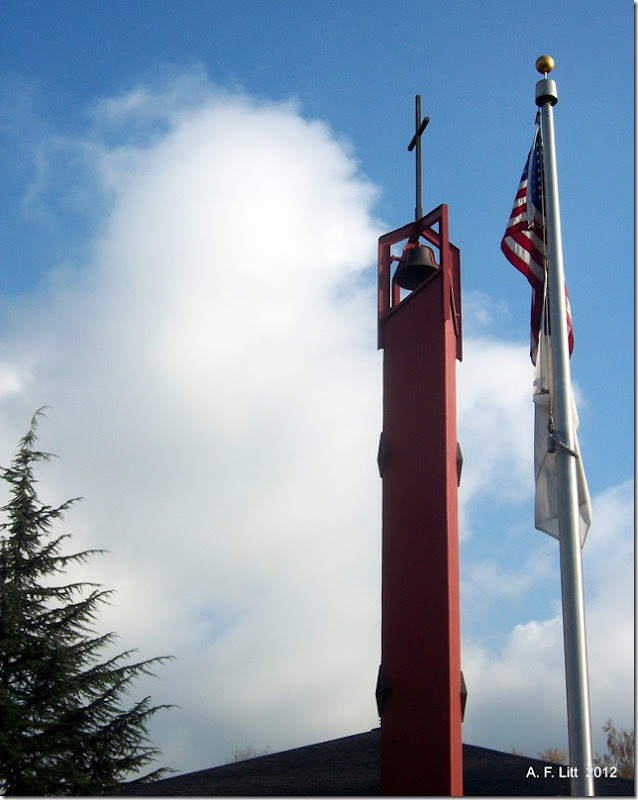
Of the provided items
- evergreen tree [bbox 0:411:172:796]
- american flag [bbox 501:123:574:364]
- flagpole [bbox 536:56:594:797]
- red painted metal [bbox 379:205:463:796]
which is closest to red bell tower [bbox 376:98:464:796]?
red painted metal [bbox 379:205:463:796]

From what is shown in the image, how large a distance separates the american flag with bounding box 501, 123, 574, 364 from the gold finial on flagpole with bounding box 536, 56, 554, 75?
0.52 metres

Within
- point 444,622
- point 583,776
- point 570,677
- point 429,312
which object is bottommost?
point 583,776

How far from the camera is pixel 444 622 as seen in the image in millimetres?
8539

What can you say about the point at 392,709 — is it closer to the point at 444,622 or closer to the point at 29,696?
the point at 444,622

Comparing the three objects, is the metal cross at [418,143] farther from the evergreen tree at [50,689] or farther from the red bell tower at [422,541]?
the evergreen tree at [50,689]

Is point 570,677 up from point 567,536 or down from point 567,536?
down

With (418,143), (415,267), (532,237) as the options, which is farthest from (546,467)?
(418,143)

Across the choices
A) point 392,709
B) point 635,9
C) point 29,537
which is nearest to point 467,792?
point 392,709

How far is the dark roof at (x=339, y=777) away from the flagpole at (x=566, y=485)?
445cm

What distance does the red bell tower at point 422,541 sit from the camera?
8.45 meters

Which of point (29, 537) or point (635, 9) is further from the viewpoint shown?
point (29, 537)

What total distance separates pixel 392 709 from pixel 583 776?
2219 mm

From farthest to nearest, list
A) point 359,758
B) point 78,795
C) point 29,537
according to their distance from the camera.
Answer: point 29,537 < point 78,795 < point 359,758

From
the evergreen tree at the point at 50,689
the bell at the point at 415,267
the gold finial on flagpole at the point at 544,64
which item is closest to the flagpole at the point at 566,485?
the gold finial on flagpole at the point at 544,64
